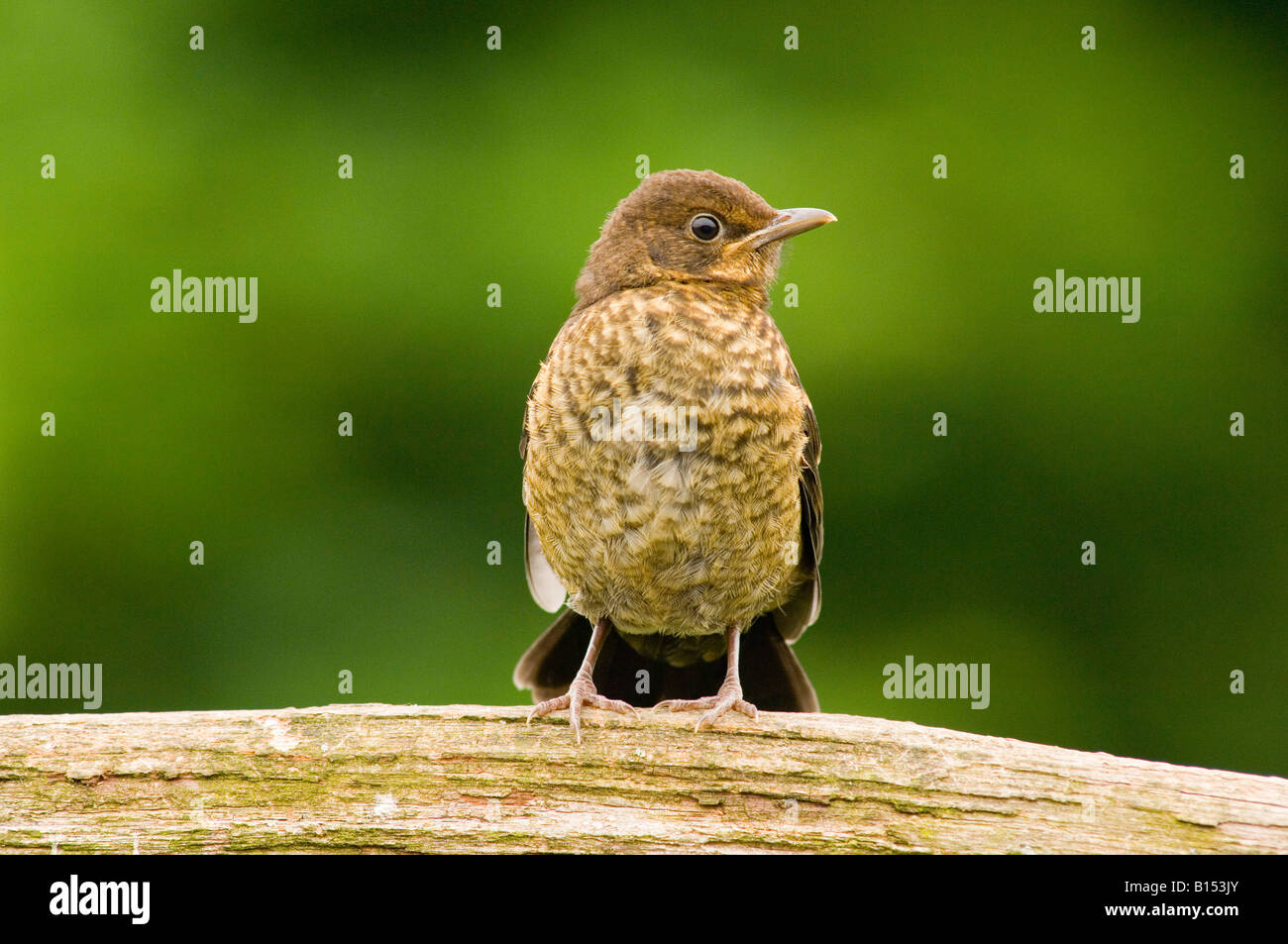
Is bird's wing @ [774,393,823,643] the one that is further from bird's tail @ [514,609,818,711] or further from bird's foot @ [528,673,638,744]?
bird's foot @ [528,673,638,744]

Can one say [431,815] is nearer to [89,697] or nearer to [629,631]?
[629,631]

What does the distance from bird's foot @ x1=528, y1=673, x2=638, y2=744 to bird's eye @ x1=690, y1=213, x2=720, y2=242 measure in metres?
1.28

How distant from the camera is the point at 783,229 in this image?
13.1 feet

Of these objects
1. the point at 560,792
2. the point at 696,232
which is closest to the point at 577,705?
the point at 560,792

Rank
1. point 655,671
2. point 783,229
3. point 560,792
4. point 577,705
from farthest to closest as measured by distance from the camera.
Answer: point 655,671
point 783,229
point 577,705
point 560,792

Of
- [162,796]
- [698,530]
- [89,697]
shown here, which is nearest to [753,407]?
[698,530]

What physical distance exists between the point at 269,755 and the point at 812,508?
5.51ft

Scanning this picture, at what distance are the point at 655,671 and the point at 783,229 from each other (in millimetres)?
1325

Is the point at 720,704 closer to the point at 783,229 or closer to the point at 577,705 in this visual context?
the point at 577,705

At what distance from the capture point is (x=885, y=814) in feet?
10.0

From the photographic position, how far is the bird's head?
399 centimetres

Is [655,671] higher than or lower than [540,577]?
lower
